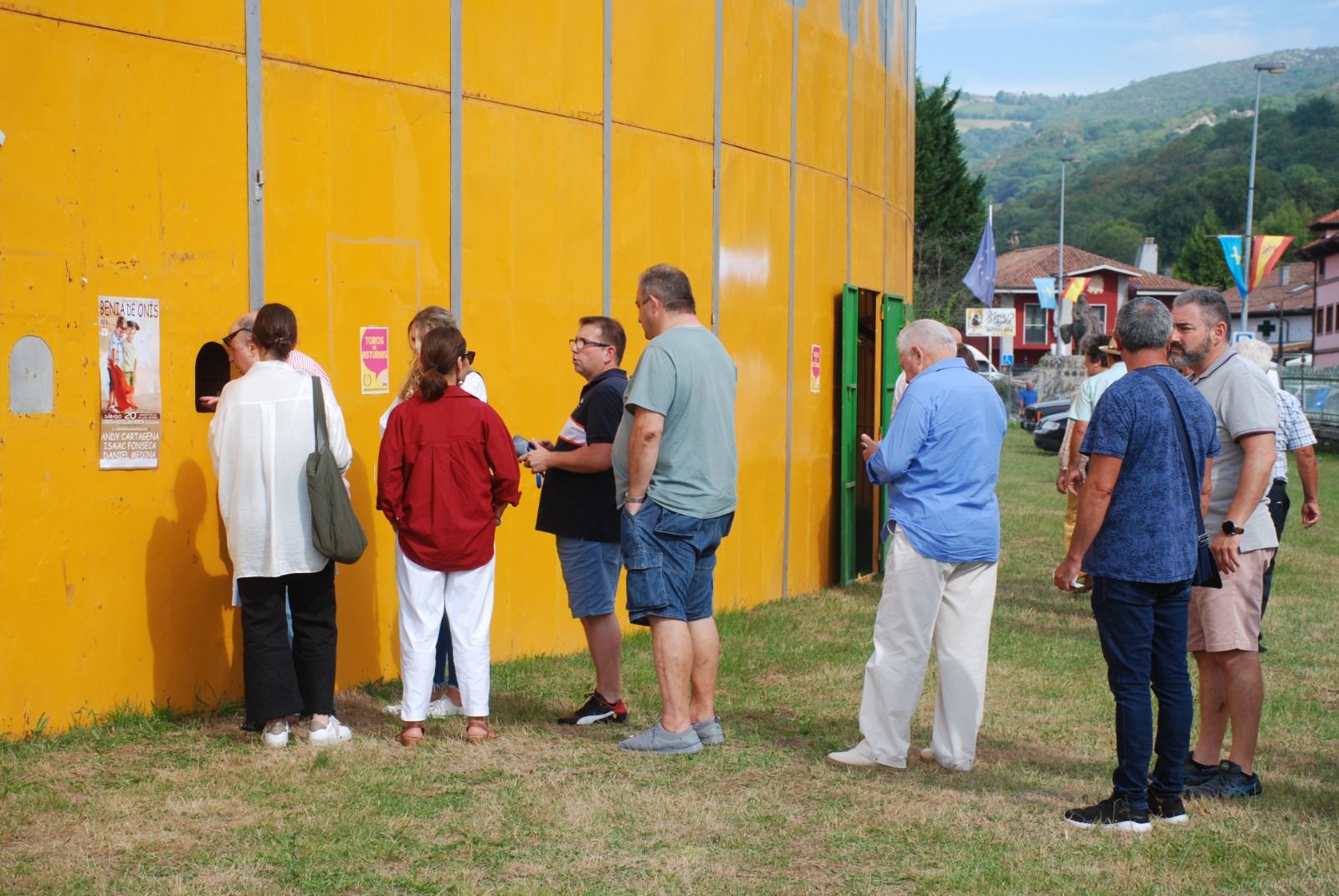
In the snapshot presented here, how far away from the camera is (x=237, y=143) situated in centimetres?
643

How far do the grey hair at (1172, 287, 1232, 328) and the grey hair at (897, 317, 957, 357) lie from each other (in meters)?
0.91

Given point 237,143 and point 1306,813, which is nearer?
point 1306,813

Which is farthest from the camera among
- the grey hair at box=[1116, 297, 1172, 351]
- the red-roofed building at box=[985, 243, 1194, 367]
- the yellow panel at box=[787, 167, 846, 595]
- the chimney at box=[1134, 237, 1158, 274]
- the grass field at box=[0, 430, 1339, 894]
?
the chimney at box=[1134, 237, 1158, 274]

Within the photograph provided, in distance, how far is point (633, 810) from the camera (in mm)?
5133

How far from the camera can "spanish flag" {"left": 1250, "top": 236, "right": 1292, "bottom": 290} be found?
27.7 meters

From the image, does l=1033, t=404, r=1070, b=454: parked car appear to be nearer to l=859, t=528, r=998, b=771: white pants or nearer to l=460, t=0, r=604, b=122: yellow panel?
l=460, t=0, r=604, b=122: yellow panel

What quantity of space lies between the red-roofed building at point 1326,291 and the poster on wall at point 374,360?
189 ft

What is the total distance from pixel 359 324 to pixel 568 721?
2.26 metres

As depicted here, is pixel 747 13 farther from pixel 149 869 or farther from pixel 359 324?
pixel 149 869

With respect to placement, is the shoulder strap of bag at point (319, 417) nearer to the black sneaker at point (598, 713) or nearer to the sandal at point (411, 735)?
the sandal at point (411, 735)

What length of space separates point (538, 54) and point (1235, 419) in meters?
4.31

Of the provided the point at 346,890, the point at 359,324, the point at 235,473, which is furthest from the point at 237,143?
the point at 346,890

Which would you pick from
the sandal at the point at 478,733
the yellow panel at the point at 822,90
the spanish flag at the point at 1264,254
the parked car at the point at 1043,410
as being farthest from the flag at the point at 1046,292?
the sandal at the point at 478,733

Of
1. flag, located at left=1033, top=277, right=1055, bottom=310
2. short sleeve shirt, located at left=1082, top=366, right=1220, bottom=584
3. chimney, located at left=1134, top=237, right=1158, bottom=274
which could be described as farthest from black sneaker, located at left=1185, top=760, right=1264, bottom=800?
chimney, located at left=1134, top=237, right=1158, bottom=274
